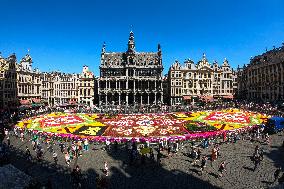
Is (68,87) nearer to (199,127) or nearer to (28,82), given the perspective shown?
(28,82)

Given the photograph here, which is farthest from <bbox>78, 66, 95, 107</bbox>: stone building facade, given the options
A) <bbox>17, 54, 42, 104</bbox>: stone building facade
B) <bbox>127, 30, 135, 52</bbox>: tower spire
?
<bbox>127, 30, 135, 52</bbox>: tower spire

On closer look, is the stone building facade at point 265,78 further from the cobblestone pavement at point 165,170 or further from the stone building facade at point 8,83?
the stone building facade at point 8,83

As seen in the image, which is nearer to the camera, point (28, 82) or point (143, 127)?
point (143, 127)

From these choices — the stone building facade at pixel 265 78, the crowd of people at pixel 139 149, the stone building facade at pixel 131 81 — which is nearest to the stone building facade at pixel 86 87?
the stone building facade at pixel 131 81

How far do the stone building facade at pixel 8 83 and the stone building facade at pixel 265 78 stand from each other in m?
75.4

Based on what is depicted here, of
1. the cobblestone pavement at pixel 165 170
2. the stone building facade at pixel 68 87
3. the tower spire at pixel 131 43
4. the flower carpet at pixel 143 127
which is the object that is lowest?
the cobblestone pavement at pixel 165 170

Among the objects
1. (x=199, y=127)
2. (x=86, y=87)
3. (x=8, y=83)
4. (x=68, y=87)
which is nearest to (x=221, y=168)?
(x=199, y=127)

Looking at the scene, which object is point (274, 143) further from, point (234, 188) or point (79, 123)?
point (79, 123)

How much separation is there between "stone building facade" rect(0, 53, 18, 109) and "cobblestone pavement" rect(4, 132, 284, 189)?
44991 mm

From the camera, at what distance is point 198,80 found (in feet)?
311

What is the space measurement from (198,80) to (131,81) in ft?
78.4

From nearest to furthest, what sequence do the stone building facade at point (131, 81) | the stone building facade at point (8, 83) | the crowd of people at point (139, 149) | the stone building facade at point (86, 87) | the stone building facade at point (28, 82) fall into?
the crowd of people at point (139, 149)
the stone building facade at point (8, 83)
the stone building facade at point (28, 82)
the stone building facade at point (131, 81)
the stone building facade at point (86, 87)

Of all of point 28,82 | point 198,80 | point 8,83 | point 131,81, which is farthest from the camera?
point 198,80

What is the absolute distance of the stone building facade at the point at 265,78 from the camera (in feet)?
253
